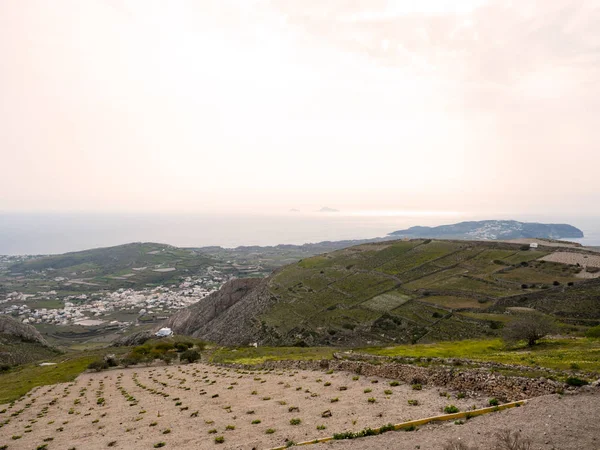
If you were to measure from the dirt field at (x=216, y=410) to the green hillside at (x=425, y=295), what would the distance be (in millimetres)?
39314

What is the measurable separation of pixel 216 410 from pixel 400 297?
209ft

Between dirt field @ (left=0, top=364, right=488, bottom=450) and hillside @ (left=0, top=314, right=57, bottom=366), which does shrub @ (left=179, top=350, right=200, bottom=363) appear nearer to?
dirt field @ (left=0, top=364, right=488, bottom=450)

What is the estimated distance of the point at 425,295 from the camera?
7694 centimetres

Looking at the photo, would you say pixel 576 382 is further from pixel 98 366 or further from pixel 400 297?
pixel 400 297

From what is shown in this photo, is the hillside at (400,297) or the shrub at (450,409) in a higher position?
the shrub at (450,409)

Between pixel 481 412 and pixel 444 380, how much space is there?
216 inches

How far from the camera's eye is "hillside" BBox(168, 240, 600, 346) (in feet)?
202

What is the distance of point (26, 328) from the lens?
99812 mm

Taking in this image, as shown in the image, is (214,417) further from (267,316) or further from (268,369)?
(267,316)

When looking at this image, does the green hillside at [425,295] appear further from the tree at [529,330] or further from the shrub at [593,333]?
the tree at [529,330]

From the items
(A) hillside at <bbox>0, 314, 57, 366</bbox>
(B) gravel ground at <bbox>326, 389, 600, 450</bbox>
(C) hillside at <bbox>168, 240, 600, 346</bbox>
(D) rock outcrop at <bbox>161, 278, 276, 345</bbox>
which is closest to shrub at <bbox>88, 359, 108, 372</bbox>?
(D) rock outcrop at <bbox>161, 278, 276, 345</bbox>

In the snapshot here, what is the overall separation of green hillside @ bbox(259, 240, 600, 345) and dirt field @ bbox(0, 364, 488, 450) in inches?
1548

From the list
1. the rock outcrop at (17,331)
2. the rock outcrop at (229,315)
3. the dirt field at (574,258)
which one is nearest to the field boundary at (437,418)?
the rock outcrop at (229,315)

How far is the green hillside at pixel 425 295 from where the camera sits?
198 ft
